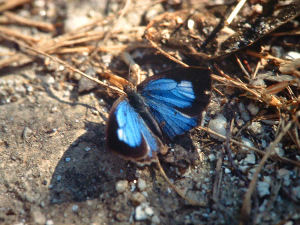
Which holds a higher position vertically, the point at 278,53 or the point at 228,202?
the point at 278,53

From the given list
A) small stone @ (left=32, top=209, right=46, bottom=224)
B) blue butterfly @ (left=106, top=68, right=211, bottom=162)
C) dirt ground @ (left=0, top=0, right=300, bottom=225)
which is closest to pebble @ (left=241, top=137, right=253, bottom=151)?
dirt ground @ (left=0, top=0, right=300, bottom=225)

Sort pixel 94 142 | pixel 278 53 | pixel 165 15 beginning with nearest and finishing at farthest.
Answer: pixel 94 142
pixel 278 53
pixel 165 15

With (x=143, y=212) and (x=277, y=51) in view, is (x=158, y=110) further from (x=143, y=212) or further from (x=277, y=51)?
(x=277, y=51)

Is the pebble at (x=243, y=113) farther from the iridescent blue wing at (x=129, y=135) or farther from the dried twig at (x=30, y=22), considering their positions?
the dried twig at (x=30, y=22)

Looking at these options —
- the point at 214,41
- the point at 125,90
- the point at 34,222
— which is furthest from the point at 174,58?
the point at 34,222

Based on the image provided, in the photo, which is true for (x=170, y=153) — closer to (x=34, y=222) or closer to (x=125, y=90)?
(x=125, y=90)

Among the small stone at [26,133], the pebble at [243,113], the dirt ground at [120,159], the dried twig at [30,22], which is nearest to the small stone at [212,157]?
the dirt ground at [120,159]

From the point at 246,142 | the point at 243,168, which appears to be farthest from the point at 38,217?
the point at 246,142
